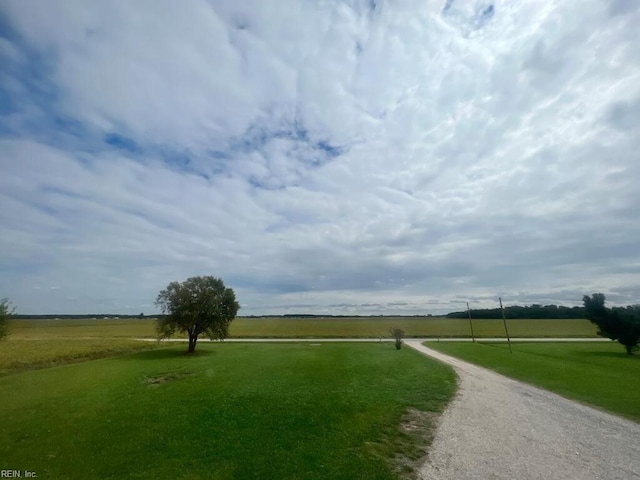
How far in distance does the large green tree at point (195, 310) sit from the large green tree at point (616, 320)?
52.8 meters

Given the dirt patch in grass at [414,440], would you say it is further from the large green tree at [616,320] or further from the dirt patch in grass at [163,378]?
the large green tree at [616,320]

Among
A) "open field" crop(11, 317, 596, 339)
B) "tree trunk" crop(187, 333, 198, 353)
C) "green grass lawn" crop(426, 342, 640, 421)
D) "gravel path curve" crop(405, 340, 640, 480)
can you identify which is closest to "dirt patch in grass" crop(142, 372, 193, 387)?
"gravel path curve" crop(405, 340, 640, 480)

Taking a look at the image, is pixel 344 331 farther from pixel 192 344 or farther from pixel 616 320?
pixel 616 320

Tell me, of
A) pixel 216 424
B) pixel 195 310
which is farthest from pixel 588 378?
pixel 195 310

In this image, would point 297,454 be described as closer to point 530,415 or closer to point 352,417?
point 352,417

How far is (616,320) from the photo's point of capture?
46812 millimetres

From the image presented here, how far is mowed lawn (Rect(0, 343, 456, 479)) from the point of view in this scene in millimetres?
10609

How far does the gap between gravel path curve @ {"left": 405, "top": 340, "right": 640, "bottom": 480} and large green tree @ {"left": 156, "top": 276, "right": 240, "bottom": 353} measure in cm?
3896

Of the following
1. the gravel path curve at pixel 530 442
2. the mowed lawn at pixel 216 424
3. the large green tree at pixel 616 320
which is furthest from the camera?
the large green tree at pixel 616 320

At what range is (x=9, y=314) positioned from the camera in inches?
1391

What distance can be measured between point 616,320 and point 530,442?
4760cm

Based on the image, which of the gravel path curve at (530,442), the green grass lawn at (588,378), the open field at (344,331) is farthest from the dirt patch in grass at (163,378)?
the open field at (344,331)

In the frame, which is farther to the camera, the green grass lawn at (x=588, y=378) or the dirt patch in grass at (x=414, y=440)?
the green grass lawn at (x=588, y=378)

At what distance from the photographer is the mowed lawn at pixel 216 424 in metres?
10.6
